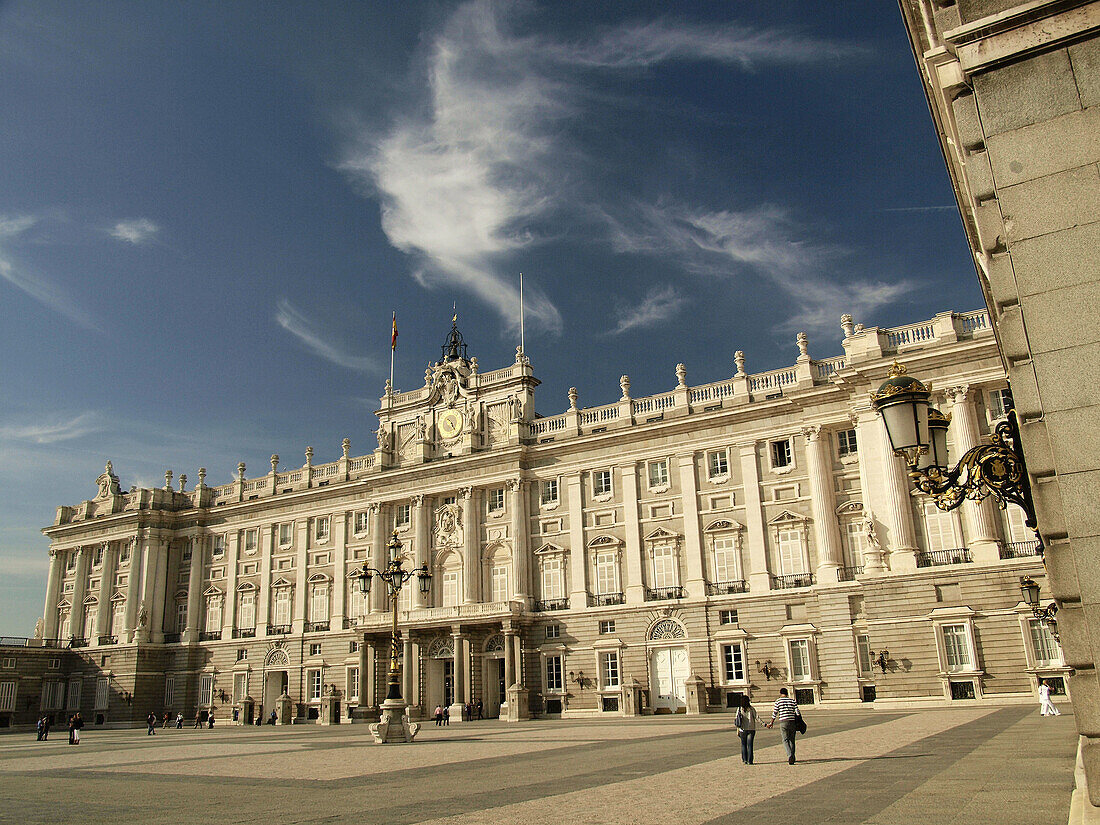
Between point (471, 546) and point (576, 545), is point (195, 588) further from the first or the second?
point (576, 545)

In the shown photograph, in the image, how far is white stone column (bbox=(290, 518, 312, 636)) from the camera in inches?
2383

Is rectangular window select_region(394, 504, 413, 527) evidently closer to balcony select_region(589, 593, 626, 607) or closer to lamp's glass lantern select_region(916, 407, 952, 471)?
balcony select_region(589, 593, 626, 607)

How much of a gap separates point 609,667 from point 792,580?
37.5 feet

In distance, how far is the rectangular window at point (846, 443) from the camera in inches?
1741

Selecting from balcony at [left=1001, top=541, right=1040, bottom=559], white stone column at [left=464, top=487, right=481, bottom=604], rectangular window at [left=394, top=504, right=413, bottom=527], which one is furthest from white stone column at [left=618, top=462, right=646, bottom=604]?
balcony at [left=1001, top=541, right=1040, bottom=559]

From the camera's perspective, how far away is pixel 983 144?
8188mm

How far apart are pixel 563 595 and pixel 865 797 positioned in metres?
40.5

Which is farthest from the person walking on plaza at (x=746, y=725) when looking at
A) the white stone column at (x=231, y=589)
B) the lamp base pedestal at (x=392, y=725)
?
the white stone column at (x=231, y=589)

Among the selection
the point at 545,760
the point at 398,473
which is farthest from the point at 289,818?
the point at 398,473

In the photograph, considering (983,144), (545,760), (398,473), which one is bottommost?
(545,760)

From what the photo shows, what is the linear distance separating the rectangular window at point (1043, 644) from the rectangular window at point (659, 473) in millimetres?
19732

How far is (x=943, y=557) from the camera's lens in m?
39.3

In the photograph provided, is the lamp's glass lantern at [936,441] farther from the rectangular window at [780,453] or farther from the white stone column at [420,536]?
the white stone column at [420,536]

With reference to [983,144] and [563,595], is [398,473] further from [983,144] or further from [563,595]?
[983,144]
